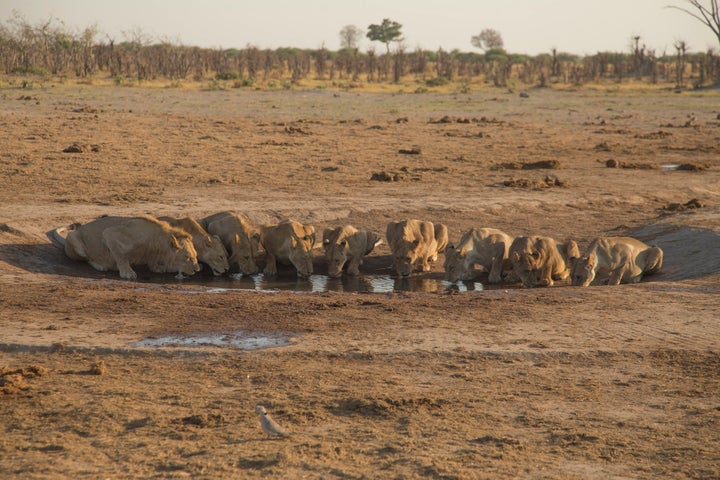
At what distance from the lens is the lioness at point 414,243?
13.2 m

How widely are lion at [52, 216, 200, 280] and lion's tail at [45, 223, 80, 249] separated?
1.12 ft

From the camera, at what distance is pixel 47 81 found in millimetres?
36625

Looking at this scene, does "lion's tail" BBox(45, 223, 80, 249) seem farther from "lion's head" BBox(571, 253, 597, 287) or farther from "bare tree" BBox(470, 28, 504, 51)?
"bare tree" BBox(470, 28, 504, 51)

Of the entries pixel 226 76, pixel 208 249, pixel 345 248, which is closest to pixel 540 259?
pixel 345 248

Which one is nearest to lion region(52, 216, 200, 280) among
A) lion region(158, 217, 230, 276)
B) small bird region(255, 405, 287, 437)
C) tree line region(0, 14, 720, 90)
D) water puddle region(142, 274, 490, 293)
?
lion region(158, 217, 230, 276)

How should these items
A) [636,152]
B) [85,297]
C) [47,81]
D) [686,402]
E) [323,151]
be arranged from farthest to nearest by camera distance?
[47,81], [636,152], [323,151], [85,297], [686,402]

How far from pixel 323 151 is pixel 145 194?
6.10 meters

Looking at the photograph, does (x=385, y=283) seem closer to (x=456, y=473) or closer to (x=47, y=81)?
(x=456, y=473)

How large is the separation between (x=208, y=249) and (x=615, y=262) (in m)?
5.20

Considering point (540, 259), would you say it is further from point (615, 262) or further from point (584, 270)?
point (615, 262)

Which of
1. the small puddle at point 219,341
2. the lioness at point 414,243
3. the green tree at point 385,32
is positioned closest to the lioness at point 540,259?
the lioness at point 414,243

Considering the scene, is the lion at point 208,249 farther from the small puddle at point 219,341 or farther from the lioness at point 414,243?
the small puddle at point 219,341

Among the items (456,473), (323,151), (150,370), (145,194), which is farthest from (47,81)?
(456,473)

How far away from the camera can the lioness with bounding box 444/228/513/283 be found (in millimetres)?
13000
